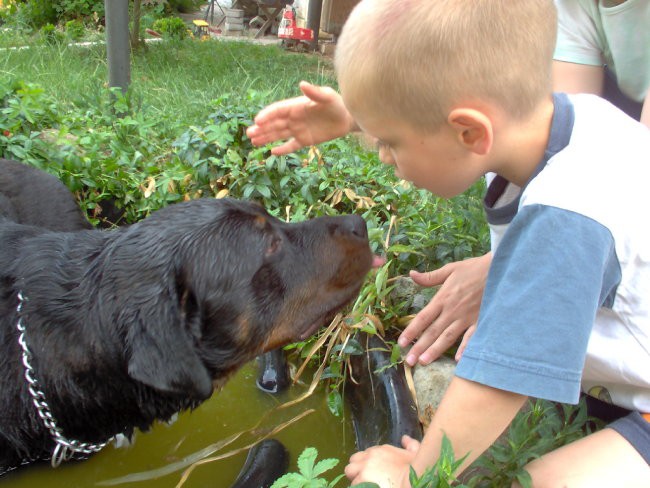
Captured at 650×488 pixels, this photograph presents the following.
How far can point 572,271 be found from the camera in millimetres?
1767

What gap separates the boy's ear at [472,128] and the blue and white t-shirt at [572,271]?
0.21m

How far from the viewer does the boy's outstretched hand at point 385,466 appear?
7.23 ft

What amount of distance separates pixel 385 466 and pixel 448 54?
142 cm

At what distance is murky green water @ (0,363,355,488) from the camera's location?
9.74ft

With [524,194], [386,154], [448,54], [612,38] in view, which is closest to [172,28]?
[612,38]

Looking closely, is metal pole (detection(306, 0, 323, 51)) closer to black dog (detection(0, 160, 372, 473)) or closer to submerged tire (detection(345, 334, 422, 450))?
submerged tire (detection(345, 334, 422, 450))

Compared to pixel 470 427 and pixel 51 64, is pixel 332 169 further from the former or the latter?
pixel 51 64

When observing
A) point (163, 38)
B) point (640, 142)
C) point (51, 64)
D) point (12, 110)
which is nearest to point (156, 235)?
point (640, 142)

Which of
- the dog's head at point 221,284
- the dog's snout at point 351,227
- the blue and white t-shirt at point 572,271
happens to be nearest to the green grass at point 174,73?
the dog's snout at point 351,227

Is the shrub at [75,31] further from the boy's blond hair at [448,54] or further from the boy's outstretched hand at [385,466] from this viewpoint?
the boy's outstretched hand at [385,466]

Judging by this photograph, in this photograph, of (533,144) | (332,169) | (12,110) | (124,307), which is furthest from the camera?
(12,110)

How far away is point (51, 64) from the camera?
312 inches

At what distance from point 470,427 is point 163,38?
10938 mm

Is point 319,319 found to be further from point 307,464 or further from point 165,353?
point 307,464
